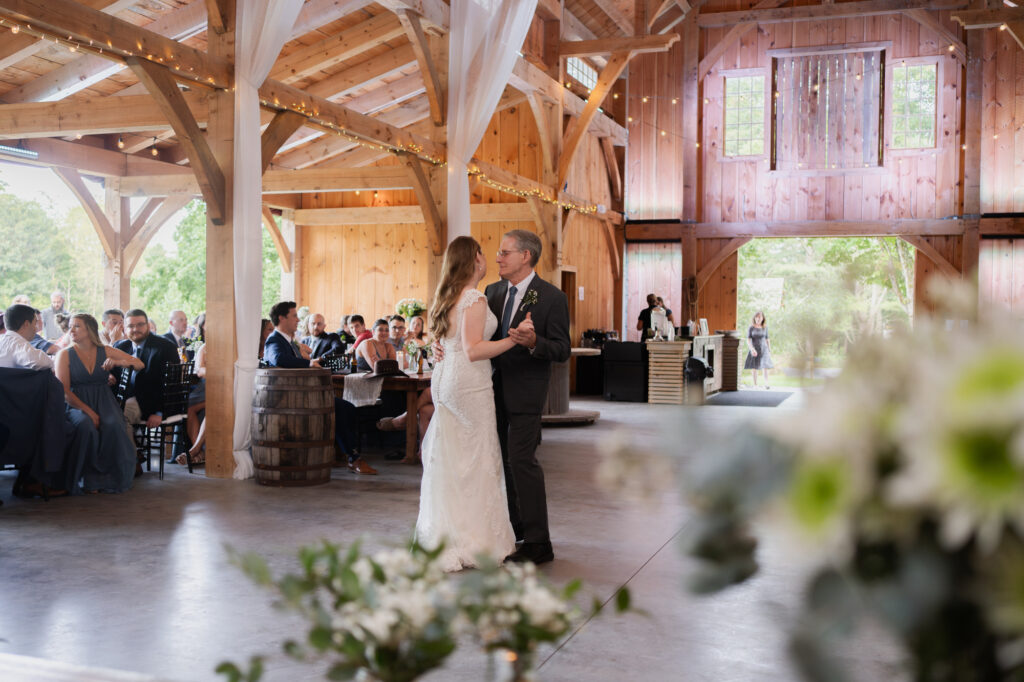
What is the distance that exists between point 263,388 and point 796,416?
6067mm

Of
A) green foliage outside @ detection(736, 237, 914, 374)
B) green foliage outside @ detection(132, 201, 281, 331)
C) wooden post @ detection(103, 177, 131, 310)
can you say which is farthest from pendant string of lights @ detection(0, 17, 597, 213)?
green foliage outside @ detection(132, 201, 281, 331)

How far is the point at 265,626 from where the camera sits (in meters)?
3.39

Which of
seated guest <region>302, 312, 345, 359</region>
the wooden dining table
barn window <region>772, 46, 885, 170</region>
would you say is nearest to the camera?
the wooden dining table

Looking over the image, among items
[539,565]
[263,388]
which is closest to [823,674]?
[539,565]

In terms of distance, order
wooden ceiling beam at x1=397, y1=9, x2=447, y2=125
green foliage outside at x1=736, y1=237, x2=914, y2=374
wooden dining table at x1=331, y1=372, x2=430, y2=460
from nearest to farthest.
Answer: green foliage outside at x1=736, y1=237, x2=914, y2=374
wooden dining table at x1=331, y1=372, x2=430, y2=460
wooden ceiling beam at x1=397, y1=9, x2=447, y2=125

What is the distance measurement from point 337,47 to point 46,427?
638 cm

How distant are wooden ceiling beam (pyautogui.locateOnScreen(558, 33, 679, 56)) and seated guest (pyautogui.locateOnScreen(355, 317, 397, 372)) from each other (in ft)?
19.2

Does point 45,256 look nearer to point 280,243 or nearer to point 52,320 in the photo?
point 280,243

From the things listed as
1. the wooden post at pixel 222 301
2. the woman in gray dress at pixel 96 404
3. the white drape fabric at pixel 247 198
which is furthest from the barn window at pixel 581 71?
the woman in gray dress at pixel 96 404

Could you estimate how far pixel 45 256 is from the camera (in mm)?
20312

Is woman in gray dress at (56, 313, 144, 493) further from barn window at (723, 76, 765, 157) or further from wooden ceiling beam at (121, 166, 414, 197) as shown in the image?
barn window at (723, 76, 765, 157)

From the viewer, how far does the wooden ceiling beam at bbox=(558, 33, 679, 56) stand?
11.8 metres

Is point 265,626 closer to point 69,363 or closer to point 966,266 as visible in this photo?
point 69,363

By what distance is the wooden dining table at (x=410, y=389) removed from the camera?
7375 millimetres
